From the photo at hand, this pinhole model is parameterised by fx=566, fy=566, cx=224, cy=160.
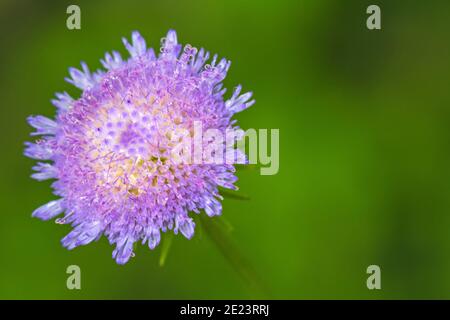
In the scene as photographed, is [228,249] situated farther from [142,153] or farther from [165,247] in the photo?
[142,153]

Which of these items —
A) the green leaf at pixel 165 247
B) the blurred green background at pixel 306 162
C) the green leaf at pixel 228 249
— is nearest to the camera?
the green leaf at pixel 165 247

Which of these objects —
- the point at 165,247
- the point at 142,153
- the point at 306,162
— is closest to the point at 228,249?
the point at 165,247

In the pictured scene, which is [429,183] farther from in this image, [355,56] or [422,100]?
[355,56]

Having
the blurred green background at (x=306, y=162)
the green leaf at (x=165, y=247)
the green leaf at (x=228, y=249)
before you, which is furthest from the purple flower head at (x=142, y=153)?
the blurred green background at (x=306, y=162)

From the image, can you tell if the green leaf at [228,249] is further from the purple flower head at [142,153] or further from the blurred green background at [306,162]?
the blurred green background at [306,162]

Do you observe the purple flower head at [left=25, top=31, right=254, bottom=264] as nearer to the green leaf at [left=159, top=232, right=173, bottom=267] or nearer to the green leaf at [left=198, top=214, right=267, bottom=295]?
the green leaf at [left=159, top=232, right=173, bottom=267]

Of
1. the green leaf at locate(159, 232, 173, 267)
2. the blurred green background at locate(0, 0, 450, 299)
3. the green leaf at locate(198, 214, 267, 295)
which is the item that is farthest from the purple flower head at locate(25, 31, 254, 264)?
the blurred green background at locate(0, 0, 450, 299)

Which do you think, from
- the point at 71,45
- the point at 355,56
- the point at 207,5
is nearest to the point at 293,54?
the point at 355,56
